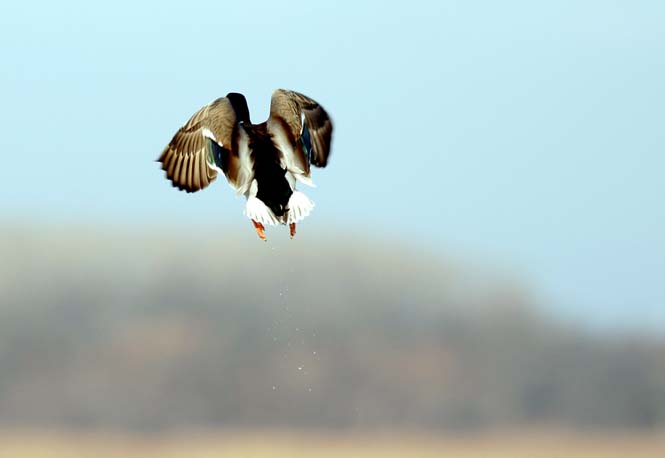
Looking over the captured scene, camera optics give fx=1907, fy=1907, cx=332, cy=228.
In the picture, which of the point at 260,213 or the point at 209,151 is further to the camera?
the point at 209,151

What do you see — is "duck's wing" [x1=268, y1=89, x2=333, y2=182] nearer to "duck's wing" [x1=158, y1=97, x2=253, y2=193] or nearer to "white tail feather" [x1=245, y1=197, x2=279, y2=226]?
"duck's wing" [x1=158, y1=97, x2=253, y2=193]

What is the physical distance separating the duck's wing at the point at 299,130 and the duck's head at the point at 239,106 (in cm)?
20

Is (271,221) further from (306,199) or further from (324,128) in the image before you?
(324,128)

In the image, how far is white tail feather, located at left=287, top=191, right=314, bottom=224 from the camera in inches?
485

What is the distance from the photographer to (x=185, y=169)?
1312 cm

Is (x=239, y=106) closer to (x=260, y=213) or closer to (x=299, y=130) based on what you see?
(x=299, y=130)

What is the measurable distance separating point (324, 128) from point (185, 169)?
3.28 ft

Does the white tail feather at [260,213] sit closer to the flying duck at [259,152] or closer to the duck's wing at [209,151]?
the flying duck at [259,152]

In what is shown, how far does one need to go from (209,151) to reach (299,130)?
0.64 meters

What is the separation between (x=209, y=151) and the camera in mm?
12914

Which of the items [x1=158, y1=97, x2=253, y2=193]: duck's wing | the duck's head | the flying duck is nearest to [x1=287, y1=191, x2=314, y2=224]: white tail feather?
the flying duck

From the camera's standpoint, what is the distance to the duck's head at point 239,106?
42.8 ft

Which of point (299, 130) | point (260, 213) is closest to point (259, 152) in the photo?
point (299, 130)

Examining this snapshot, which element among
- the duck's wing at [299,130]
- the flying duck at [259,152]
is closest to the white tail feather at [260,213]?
the flying duck at [259,152]
